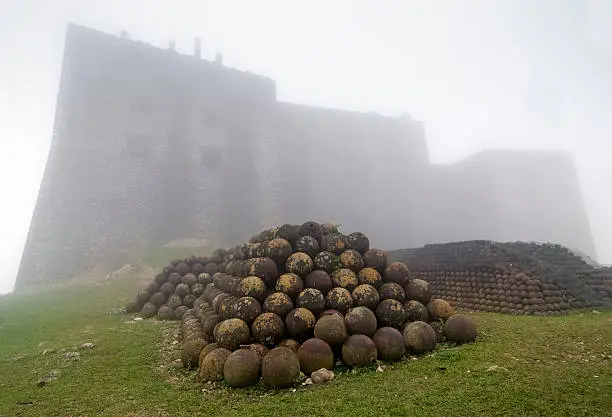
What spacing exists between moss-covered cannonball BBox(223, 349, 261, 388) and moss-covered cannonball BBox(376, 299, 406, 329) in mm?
2341

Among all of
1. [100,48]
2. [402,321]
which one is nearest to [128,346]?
[402,321]

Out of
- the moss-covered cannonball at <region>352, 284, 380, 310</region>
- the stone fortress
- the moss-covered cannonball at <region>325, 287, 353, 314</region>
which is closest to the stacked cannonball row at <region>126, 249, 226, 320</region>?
the moss-covered cannonball at <region>325, 287, 353, 314</region>

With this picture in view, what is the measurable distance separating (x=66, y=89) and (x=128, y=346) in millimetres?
27960

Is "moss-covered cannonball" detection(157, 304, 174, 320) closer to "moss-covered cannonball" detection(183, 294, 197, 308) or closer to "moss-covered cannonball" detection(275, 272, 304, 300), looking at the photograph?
"moss-covered cannonball" detection(183, 294, 197, 308)

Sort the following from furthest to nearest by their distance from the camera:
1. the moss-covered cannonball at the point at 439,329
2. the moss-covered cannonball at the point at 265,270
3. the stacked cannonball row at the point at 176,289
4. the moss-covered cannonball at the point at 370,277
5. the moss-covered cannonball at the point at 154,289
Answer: the moss-covered cannonball at the point at 154,289, the stacked cannonball row at the point at 176,289, the moss-covered cannonball at the point at 370,277, the moss-covered cannonball at the point at 265,270, the moss-covered cannonball at the point at 439,329

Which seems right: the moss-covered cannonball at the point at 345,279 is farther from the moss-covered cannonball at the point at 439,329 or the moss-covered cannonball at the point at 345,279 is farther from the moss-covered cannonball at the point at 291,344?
the moss-covered cannonball at the point at 439,329

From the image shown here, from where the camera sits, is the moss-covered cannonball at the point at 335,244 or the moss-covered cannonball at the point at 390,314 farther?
the moss-covered cannonball at the point at 335,244

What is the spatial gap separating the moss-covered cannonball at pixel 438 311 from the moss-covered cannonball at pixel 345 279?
5.55 feet

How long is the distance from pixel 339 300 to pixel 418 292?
6.44ft

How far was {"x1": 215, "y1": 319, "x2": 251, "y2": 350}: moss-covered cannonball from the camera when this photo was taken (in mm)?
5742

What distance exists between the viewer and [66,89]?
27.8 m

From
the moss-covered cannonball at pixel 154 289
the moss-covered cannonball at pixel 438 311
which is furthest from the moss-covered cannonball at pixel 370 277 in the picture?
the moss-covered cannonball at pixel 154 289

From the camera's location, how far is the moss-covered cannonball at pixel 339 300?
247 inches

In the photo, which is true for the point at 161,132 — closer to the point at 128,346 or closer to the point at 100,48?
the point at 100,48
